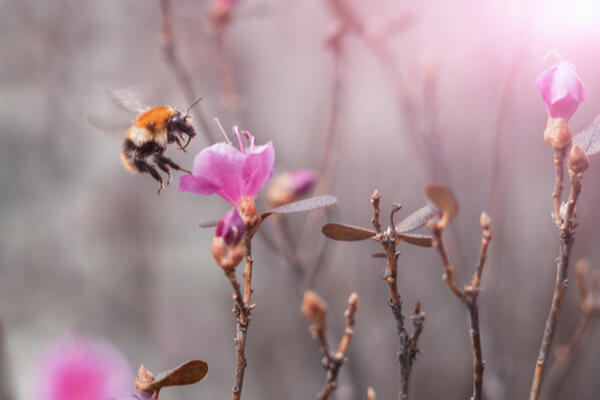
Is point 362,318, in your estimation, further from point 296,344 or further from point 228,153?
point 228,153

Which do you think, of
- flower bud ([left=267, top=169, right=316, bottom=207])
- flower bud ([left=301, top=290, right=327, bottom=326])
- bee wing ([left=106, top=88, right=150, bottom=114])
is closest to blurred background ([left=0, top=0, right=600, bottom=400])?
flower bud ([left=267, top=169, right=316, bottom=207])

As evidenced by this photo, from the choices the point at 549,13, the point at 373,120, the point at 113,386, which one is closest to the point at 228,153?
the point at 113,386

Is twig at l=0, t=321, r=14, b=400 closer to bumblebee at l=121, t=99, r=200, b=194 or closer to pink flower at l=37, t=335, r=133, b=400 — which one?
pink flower at l=37, t=335, r=133, b=400

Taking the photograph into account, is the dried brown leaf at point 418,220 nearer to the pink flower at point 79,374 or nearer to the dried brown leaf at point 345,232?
the dried brown leaf at point 345,232

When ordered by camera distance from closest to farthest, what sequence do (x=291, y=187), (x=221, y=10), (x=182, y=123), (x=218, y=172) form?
(x=218, y=172) < (x=182, y=123) < (x=291, y=187) < (x=221, y=10)

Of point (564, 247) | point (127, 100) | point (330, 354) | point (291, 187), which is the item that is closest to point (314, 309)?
point (330, 354)

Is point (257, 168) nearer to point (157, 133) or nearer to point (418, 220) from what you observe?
point (418, 220)
